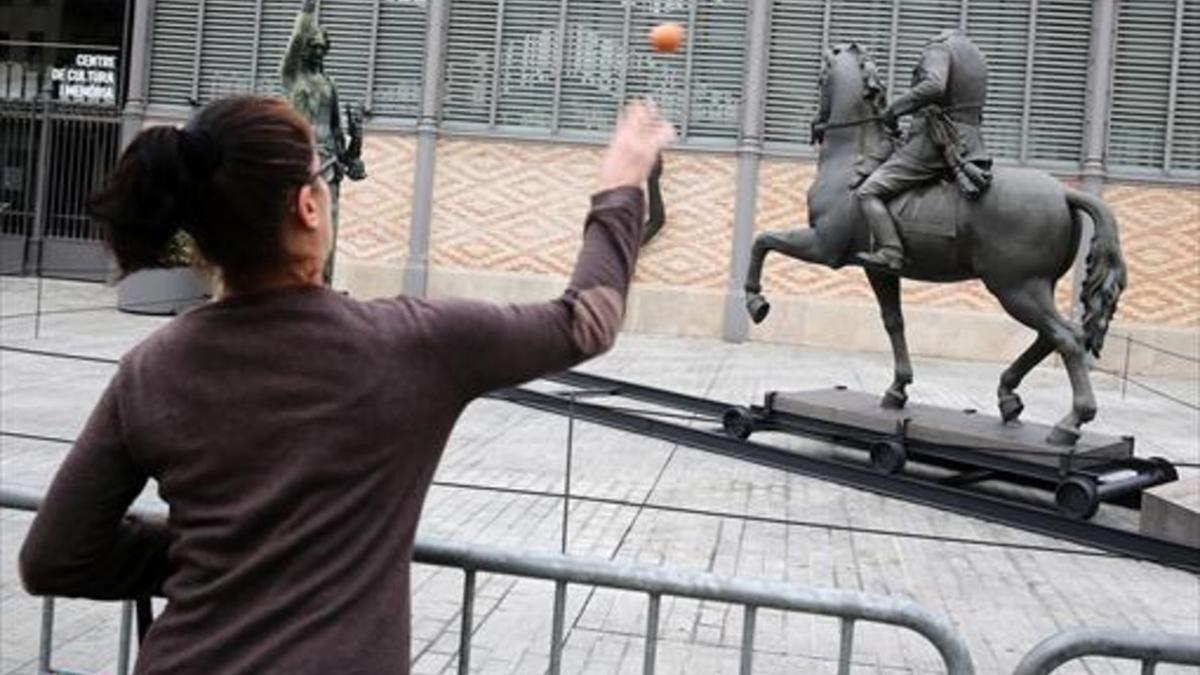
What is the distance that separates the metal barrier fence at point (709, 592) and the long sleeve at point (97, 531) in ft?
2.40

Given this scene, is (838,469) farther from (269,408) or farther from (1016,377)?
(269,408)

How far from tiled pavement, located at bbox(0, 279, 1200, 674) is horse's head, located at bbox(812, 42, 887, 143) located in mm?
2852

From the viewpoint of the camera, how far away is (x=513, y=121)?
2183cm

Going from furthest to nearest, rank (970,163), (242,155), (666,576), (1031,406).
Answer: (1031,406), (970,163), (666,576), (242,155)

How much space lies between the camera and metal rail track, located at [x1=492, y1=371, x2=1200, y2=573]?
7.85 m

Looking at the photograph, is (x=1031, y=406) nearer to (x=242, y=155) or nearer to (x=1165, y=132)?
(x=1165, y=132)

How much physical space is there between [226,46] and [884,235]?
16505 mm

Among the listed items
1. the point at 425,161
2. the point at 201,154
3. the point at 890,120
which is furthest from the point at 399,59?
the point at 201,154

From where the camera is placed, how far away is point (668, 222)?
21.1 meters

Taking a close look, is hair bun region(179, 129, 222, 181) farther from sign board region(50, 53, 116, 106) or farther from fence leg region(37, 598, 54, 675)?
sign board region(50, 53, 116, 106)

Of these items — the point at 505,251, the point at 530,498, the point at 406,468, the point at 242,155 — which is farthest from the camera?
the point at 505,251

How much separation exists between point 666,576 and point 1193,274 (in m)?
19.5

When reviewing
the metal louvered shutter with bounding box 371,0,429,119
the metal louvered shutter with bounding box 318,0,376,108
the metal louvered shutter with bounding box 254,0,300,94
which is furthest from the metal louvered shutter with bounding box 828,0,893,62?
the metal louvered shutter with bounding box 254,0,300,94

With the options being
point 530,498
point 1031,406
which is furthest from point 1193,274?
point 530,498
